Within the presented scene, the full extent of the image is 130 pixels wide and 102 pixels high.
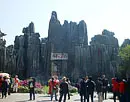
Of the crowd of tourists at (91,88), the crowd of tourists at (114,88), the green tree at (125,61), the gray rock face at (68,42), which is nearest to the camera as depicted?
the crowd of tourists at (114,88)

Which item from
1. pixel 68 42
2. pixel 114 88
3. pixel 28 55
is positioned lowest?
pixel 114 88

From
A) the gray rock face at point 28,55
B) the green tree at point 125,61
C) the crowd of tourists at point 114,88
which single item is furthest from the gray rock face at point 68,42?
the crowd of tourists at point 114,88

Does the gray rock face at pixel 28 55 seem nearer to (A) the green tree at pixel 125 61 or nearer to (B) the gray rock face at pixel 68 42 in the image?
(B) the gray rock face at pixel 68 42

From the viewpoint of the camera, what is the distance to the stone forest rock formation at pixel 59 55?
6206cm

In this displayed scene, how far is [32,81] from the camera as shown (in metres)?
23.4

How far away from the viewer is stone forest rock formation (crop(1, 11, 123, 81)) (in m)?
62.1

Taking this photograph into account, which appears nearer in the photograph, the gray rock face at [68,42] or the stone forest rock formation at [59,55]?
the stone forest rock formation at [59,55]

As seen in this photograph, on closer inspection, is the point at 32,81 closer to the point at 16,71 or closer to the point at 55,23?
the point at 16,71

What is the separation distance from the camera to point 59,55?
6203cm

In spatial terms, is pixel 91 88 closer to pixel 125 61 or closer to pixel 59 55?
pixel 125 61

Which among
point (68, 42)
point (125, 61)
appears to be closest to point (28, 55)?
point (68, 42)

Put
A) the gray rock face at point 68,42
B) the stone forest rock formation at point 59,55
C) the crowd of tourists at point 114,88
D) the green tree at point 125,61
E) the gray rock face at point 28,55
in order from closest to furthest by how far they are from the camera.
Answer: the crowd of tourists at point 114,88
the green tree at point 125,61
the stone forest rock formation at point 59,55
the gray rock face at point 28,55
the gray rock face at point 68,42

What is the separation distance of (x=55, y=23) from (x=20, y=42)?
8.45m

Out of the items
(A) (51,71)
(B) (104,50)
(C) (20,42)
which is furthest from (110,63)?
(C) (20,42)
